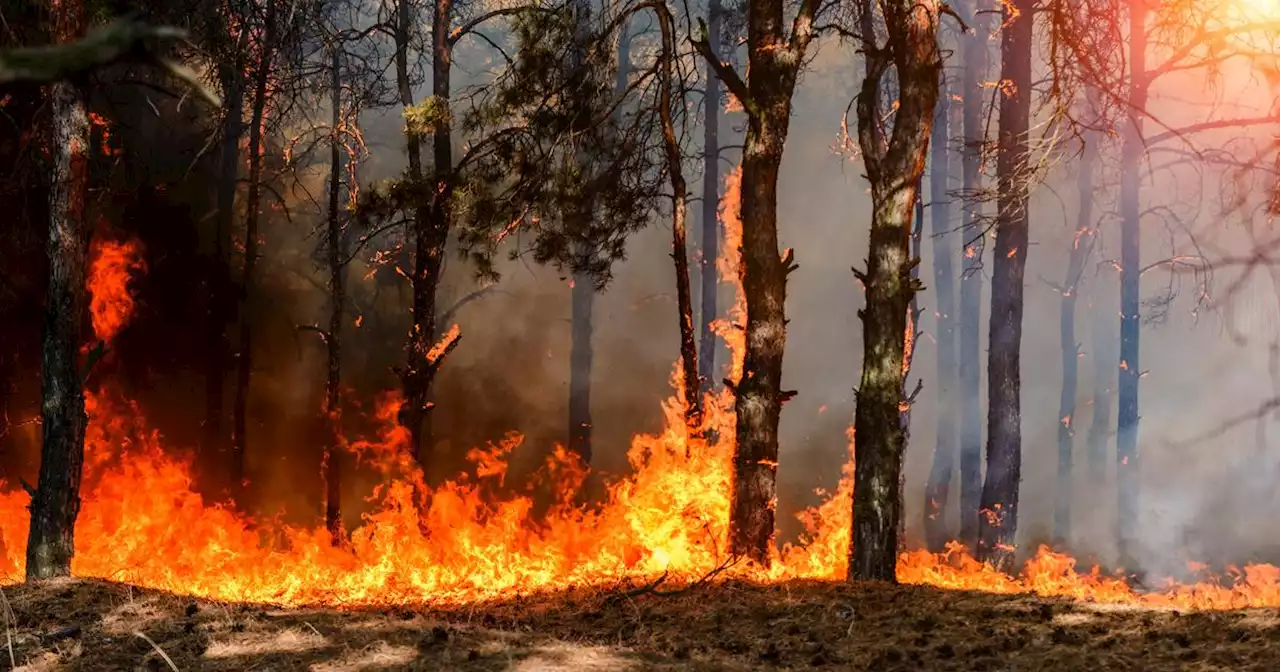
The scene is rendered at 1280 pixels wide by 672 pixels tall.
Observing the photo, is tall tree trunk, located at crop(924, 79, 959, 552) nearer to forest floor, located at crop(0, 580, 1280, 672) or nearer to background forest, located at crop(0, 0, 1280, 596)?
background forest, located at crop(0, 0, 1280, 596)

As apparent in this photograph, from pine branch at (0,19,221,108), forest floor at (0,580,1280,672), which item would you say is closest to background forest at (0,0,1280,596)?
pine branch at (0,19,221,108)

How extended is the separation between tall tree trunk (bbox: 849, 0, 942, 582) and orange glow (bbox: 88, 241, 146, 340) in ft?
46.2

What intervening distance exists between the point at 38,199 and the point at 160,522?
18.9 ft

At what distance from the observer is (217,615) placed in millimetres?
6613

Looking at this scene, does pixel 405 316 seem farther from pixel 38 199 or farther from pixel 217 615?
pixel 217 615

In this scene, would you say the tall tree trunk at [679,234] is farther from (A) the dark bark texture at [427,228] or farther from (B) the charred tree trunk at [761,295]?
(A) the dark bark texture at [427,228]

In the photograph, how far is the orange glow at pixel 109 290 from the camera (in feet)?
59.4

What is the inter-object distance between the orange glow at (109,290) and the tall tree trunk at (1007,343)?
15013mm

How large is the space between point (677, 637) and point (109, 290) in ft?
49.0

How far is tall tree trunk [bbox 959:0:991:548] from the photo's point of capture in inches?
978

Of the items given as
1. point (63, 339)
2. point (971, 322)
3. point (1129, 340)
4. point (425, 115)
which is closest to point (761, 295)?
point (425, 115)

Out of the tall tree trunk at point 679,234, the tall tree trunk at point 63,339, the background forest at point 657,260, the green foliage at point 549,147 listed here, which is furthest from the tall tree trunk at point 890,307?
the tall tree trunk at point 63,339

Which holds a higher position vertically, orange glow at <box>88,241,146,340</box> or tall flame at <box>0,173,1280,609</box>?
orange glow at <box>88,241,146,340</box>

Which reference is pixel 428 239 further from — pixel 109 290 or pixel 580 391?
pixel 580 391
